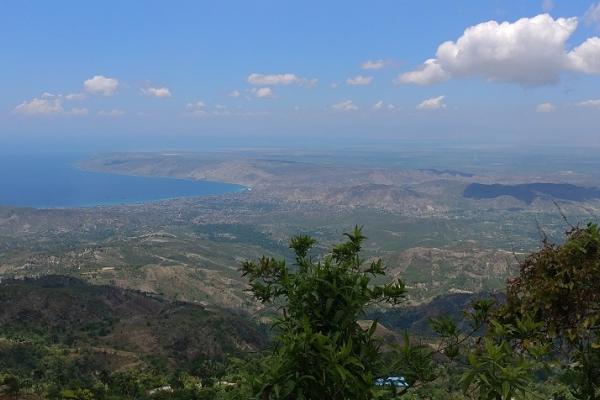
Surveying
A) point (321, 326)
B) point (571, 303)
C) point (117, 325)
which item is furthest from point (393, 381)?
point (117, 325)

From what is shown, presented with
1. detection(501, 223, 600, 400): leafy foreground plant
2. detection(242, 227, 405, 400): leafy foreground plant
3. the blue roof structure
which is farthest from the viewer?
detection(501, 223, 600, 400): leafy foreground plant

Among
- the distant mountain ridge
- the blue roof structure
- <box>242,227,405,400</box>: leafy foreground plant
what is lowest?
the distant mountain ridge

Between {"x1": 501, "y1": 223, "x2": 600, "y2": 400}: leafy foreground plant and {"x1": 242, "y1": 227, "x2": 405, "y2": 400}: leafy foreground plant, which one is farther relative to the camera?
{"x1": 501, "y1": 223, "x2": 600, "y2": 400}: leafy foreground plant

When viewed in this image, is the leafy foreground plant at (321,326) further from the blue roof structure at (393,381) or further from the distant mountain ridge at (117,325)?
the distant mountain ridge at (117,325)

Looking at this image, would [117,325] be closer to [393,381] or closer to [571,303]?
[571,303]

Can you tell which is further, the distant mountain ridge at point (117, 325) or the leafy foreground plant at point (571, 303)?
the distant mountain ridge at point (117, 325)

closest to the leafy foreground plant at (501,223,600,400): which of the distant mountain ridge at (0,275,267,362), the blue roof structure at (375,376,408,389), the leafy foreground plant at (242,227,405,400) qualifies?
the blue roof structure at (375,376,408,389)

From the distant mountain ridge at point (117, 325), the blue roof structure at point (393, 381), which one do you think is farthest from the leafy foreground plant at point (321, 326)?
the distant mountain ridge at point (117, 325)

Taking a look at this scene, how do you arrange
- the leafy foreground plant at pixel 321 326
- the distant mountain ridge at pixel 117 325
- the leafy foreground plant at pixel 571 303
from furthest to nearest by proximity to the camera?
the distant mountain ridge at pixel 117 325 → the leafy foreground plant at pixel 571 303 → the leafy foreground plant at pixel 321 326

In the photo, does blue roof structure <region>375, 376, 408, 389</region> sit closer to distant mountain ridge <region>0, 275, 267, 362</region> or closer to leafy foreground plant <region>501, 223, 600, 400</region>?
leafy foreground plant <region>501, 223, 600, 400</region>

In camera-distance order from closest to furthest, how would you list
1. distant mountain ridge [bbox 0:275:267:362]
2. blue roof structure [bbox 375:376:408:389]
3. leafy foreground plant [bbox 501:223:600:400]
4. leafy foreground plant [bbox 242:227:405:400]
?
leafy foreground plant [bbox 242:227:405:400], blue roof structure [bbox 375:376:408:389], leafy foreground plant [bbox 501:223:600:400], distant mountain ridge [bbox 0:275:267:362]
